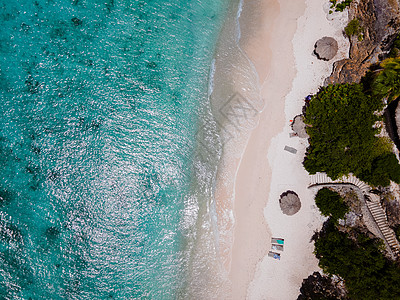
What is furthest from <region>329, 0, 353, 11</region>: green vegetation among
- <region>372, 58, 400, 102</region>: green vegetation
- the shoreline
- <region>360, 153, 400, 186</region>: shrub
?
<region>360, 153, 400, 186</region>: shrub

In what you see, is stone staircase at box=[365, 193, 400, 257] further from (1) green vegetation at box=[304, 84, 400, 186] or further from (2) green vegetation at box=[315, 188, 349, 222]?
(2) green vegetation at box=[315, 188, 349, 222]

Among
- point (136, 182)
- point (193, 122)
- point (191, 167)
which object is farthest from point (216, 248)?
point (193, 122)

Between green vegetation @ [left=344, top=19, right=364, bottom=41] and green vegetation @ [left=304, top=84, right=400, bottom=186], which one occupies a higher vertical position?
green vegetation @ [left=344, top=19, right=364, bottom=41]

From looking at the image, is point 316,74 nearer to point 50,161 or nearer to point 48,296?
point 50,161

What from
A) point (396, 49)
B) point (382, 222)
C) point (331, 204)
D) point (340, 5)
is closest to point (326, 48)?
point (340, 5)

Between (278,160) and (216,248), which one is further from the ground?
(278,160)

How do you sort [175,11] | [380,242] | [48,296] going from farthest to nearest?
[175,11]
[48,296]
[380,242]
